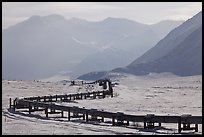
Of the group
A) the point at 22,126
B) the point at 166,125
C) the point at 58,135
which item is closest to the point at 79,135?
the point at 58,135

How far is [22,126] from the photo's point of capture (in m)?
23.5

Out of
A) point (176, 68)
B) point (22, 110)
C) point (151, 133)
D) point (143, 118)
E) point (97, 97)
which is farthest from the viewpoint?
point (176, 68)

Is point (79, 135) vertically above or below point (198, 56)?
below

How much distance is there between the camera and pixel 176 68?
618ft

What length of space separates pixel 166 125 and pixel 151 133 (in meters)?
4.85

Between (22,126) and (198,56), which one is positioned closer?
(22,126)

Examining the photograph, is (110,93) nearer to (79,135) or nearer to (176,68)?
(79,135)

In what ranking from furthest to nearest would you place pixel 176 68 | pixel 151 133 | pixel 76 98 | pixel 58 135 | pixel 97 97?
1. pixel 176 68
2. pixel 97 97
3. pixel 76 98
4. pixel 151 133
5. pixel 58 135

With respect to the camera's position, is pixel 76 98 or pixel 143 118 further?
pixel 76 98

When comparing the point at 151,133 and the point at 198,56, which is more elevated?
the point at 198,56

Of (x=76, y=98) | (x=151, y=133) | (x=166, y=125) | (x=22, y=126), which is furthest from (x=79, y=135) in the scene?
(x=76, y=98)

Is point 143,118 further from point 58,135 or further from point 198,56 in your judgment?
point 198,56

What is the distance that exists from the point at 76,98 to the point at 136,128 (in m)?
25.0

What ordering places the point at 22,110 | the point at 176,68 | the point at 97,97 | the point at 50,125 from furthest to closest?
1. the point at 176,68
2. the point at 97,97
3. the point at 22,110
4. the point at 50,125
